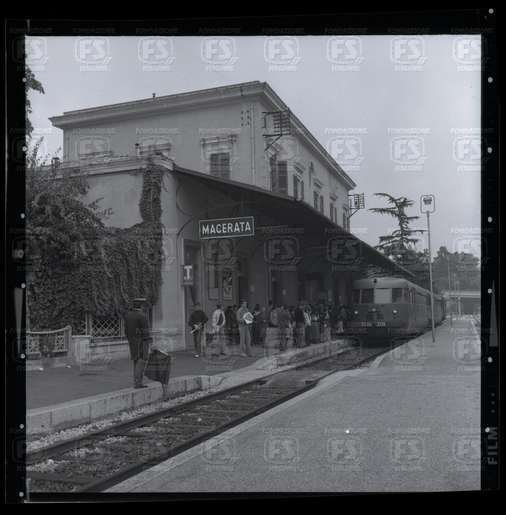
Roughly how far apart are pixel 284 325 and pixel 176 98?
1.55m

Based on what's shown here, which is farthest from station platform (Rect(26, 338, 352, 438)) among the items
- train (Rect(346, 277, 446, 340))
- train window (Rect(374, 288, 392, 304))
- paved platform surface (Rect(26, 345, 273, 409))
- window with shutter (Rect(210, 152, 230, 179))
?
train window (Rect(374, 288, 392, 304))

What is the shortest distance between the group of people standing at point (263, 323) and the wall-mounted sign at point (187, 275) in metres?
0.13

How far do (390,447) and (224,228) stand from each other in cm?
129

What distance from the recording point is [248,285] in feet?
10.5

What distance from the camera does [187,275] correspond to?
3.18 metres

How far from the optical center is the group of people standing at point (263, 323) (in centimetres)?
312

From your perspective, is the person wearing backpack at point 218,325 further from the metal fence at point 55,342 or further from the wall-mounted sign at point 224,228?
the metal fence at point 55,342

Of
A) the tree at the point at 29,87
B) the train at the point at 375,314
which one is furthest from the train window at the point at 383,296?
the tree at the point at 29,87

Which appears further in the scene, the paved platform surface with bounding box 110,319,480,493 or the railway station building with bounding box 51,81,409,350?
the railway station building with bounding box 51,81,409,350

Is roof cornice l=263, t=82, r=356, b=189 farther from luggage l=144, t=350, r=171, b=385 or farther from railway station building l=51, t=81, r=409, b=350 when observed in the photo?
luggage l=144, t=350, r=171, b=385

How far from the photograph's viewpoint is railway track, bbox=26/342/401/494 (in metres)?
3.39

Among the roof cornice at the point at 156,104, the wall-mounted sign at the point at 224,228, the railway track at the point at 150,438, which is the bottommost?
the railway track at the point at 150,438
